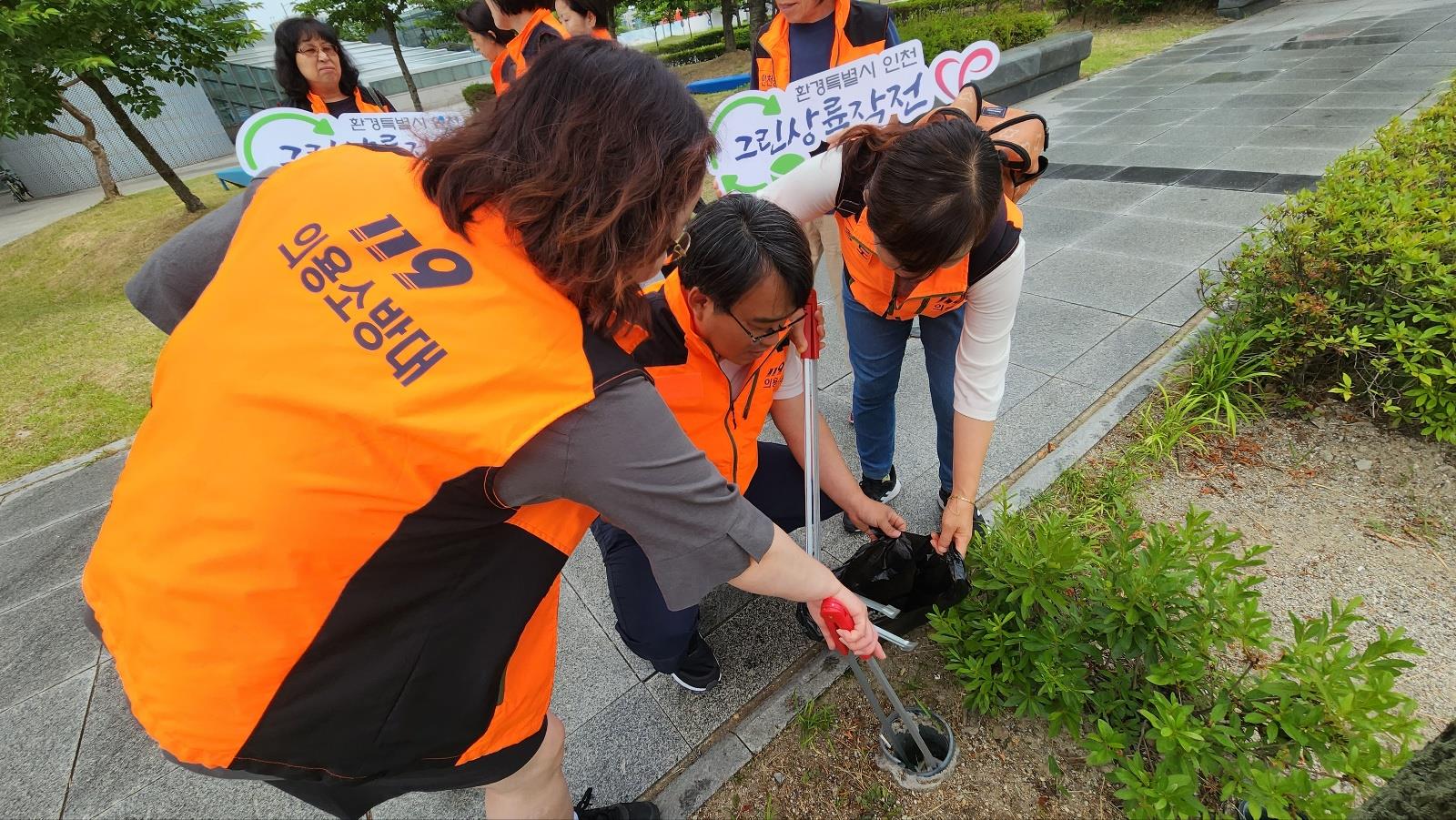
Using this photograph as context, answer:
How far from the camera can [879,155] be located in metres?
1.61

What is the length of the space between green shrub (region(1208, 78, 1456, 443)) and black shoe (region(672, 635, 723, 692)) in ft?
8.54

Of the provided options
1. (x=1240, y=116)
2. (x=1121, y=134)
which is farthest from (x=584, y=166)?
(x=1240, y=116)

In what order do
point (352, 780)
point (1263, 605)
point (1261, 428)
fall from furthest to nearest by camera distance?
point (1261, 428), point (1263, 605), point (352, 780)

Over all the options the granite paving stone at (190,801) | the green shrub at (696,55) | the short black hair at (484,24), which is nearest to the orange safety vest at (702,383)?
the granite paving stone at (190,801)

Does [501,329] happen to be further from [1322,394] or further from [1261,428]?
[1322,394]

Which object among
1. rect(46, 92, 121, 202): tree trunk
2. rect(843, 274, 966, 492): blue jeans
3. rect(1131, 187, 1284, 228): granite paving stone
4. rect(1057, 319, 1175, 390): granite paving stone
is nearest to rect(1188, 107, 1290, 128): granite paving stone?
rect(1131, 187, 1284, 228): granite paving stone

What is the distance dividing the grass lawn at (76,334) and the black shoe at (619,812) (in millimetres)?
4370

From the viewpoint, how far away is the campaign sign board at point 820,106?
288 centimetres

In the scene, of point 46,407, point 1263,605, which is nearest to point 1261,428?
point 1263,605

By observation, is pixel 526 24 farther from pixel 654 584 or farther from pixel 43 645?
pixel 43 645

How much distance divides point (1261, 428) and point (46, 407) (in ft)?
24.3

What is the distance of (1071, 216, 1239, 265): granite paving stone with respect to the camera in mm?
4090

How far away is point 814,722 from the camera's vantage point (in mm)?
1890

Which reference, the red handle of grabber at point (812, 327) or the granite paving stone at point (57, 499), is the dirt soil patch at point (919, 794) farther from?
the granite paving stone at point (57, 499)
